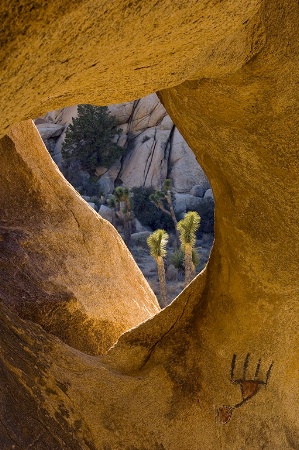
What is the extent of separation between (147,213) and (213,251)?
1834cm

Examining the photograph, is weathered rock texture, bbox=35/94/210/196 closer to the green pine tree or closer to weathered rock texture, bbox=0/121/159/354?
the green pine tree

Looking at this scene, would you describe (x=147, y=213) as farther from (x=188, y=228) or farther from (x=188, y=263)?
(x=188, y=228)

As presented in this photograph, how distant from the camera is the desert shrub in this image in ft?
75.2

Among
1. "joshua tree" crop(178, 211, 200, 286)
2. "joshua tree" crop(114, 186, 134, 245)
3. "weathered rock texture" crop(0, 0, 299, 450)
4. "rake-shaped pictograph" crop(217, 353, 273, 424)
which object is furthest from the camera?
"joshua tree" crop(114, 186, 134, 245)

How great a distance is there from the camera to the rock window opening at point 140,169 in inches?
904

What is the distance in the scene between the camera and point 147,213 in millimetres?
23156

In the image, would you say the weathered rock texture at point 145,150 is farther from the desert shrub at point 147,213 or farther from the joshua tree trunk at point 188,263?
the joshua tree trunk at point 188,263

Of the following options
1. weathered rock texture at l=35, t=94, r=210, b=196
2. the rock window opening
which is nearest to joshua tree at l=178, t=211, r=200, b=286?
the rock window opening

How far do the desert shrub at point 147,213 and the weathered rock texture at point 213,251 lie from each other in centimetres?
1716

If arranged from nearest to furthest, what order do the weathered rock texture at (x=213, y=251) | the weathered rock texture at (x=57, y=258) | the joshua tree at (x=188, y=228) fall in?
the weathered rock texture at (x=213, y=251) < the weathered rock texture at (x=57, y=258) < the joshua tree at (x=188, y=228)

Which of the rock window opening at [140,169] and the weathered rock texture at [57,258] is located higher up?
the rock window opening at [140,169]

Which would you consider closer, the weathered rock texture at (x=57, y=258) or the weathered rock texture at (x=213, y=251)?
the weathered rock texture at (x=213, y=251)

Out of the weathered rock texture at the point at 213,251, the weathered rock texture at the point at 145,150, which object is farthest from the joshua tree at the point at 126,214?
the weathered rock texture at the point at 213,251

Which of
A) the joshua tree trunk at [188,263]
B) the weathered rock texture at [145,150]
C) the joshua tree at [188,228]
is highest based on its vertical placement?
the weathered rock texture at [145,150]
